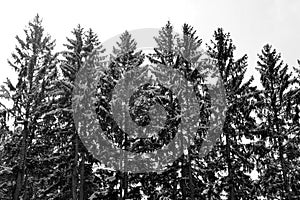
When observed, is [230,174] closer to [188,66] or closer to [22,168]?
[188,66]

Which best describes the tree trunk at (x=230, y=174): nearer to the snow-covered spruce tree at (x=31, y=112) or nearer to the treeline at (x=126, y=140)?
the treeline at (x=126, y=140)

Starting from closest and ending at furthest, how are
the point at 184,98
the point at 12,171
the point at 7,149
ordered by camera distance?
the point at 12,171 < the point at 7,149 < the point at 184,98

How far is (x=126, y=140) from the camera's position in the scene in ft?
59.7

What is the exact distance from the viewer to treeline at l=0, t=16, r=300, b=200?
53.3ft

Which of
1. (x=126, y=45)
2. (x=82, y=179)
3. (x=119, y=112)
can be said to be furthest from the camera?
(x=126, y=45)

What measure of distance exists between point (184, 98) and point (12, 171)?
9920 mm

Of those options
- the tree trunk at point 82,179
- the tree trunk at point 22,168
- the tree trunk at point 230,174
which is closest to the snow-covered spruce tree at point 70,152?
the tree trunk at point 82,179

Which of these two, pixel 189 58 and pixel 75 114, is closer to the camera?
pixel 75 114

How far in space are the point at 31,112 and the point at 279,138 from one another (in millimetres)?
14157

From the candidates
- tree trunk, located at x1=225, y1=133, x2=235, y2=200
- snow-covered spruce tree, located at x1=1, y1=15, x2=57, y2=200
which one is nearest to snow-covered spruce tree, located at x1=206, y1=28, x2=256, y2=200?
tree trunk, located at x1=225, y1=133, x2=235, y2=200

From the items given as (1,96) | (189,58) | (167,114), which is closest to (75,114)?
(1,96)

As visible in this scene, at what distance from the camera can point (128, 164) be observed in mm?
17328

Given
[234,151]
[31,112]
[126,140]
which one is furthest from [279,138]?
[31,112]

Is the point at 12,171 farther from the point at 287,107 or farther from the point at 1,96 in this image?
the point at 287,107
